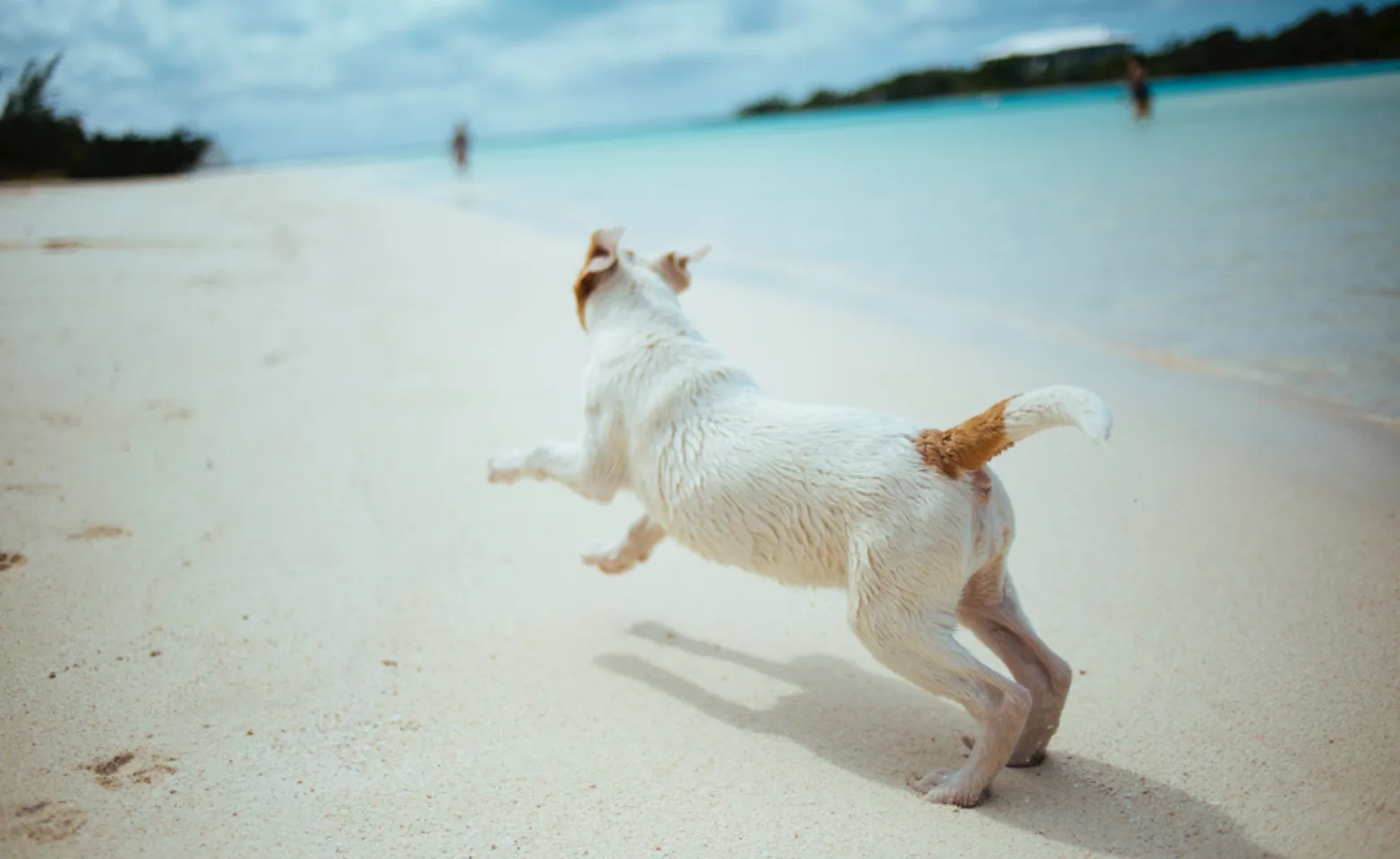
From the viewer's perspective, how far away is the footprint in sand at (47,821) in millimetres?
2152

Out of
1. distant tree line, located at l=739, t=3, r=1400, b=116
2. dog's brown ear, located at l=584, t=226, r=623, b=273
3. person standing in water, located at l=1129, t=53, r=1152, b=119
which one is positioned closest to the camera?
dog's brown ear, located at l=584, t=226, r=623, b=273

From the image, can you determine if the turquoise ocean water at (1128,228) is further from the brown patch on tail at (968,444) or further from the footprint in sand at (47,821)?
the footprint in sand at (47,821)

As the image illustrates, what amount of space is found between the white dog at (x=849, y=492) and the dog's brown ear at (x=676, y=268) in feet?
0.79

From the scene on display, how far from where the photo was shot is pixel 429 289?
8859mm

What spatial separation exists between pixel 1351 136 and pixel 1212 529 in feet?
41.5

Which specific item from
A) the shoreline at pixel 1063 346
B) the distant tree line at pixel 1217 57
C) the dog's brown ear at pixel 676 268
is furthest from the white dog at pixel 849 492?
the distant tree line at pixel 1217 57

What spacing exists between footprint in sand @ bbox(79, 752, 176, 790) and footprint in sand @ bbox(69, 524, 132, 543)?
1433 millimetres

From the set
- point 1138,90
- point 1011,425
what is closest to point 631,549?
point 1011,425

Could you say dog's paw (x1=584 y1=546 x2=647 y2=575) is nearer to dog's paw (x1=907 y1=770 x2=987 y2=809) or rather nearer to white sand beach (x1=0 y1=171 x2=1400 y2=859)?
white sand beach (x1=0 y1=171 x2=1400 y2=859)

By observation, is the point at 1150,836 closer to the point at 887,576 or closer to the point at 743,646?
the point at 887,576

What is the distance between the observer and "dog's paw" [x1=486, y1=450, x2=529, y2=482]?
3326 millimetres

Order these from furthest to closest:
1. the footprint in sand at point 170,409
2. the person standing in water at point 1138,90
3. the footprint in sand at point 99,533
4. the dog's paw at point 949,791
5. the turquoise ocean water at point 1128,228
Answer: the person standing in water at point 1138,90 → the turquoise ocean water at point 1128,228 → the footprint in sand at point 170,409 → the footprint in sand at point 99,533 → the dog's paw at point 949,791

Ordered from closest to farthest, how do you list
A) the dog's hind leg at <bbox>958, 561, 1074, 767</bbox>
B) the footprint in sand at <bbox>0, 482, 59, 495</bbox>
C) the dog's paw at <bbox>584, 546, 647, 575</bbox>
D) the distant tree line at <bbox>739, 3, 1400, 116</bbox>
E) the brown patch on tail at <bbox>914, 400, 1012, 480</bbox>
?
the brown patch on tail at <bbox>914, 400, 1012, 480</bbox> < the dog's hind leg at <bbox>958, 561, 1074, 767</bbox> < the dog's paw at <bbox>584, 546, 647, 575</bbox> < the footprint in sand at <bbox>0, 482, 59, 495</bbox> < the distant tree line at <bbox>739, 3, 1400, 116</bbox>

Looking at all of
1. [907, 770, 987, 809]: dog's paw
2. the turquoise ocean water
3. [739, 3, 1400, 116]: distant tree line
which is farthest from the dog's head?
[739, 3, 1400, 116]: distant tree line
